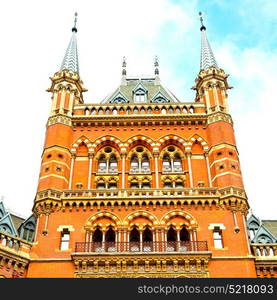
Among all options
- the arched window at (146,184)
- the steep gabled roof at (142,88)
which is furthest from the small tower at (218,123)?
the arched window at (146,184)

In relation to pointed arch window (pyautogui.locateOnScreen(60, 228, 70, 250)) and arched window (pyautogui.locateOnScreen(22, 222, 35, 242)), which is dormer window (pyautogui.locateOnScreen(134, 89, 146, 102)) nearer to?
arched window (pyautogui.locateOnScreen(22, 222, 35, 242))

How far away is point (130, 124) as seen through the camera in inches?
1323

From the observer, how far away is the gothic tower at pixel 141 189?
25.3m

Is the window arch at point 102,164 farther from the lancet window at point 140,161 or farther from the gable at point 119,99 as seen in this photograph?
the gable at point 119,99

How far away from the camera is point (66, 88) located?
35438 millimetres

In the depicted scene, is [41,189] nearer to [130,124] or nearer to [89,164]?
[89,164]

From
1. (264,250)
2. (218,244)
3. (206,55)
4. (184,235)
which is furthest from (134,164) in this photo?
(206,55)

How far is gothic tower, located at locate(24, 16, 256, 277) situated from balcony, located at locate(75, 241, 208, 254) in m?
0.06

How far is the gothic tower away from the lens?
25.3 m

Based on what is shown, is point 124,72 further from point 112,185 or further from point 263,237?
point 263,237

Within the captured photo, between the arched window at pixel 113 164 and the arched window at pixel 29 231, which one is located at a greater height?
the arched window at pixel 113 164

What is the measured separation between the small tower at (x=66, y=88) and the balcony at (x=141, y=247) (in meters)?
11.6
